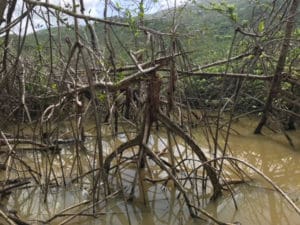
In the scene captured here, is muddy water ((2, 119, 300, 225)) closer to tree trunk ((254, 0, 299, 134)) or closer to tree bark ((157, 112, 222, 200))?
tree bark ((157, 112, 222, 200))

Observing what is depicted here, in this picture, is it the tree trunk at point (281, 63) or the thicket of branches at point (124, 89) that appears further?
the tree trunk at point (281, 63)

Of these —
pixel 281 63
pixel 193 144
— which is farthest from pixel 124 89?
pixel 281 63

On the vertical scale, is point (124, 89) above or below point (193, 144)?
above

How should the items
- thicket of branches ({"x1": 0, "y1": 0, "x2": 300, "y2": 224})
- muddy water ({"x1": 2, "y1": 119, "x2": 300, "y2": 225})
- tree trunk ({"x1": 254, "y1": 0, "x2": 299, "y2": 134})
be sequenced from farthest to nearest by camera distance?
1. tree trunk ({"x1": 254, "y1": 0, "x2": 299, "y2": 134})
2. muddy water ({"x1": 2, "y1": 119, "x2": 300, "y2": 225})
3. thicket of branches ({"x1": 0, "y1": 0, "x2": 300, "y2": 224})

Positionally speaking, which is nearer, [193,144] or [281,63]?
[193,144]

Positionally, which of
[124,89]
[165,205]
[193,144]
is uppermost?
[124,89]

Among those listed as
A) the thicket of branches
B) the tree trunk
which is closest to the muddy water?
the thicket of branches

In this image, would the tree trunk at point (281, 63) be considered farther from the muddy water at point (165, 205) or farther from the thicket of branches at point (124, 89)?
the muddy water at point (165, 205)

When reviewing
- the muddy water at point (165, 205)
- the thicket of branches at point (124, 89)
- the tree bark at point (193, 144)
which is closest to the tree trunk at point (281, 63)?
the thicket of branches at point (124, 89)

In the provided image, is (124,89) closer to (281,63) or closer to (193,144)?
(193,144)

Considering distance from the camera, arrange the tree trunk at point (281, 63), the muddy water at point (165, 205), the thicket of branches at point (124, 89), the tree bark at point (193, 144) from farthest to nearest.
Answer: the tree trunk at point (281, 63), the tree bark at point (193, 144), the muddy water at point (165, 205), the thicket of branches at point (124, 89)

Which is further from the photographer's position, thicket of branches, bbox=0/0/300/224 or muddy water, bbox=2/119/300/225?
muddy water, bbox=2/119/300/225

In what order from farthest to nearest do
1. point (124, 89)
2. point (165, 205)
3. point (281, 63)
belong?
point (281, 63) → point (124, 89) → point (165, 205)

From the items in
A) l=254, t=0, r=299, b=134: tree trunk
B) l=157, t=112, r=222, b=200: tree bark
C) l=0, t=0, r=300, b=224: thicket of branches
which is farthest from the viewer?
l=254, t=0, r=299, b=134: tree trunk
